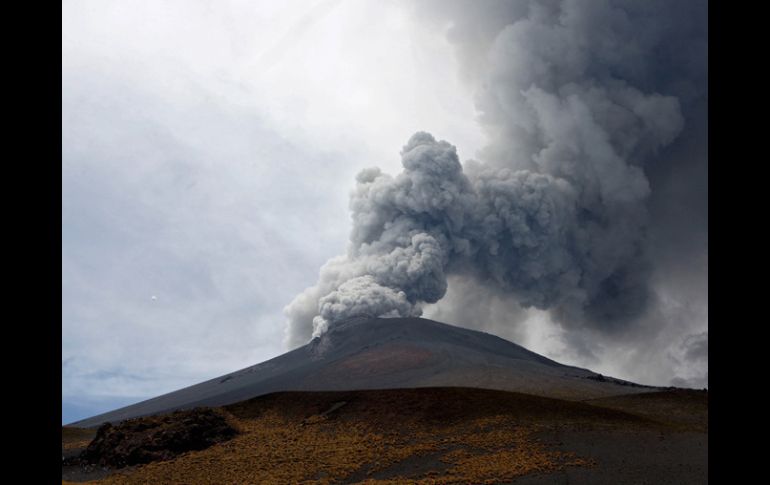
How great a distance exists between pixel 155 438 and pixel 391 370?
28597 mm

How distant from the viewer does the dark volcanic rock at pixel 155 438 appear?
106 feet

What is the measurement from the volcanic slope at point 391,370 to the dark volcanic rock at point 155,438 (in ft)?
57.5

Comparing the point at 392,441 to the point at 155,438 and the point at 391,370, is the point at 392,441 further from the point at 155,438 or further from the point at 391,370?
the point at 391,370

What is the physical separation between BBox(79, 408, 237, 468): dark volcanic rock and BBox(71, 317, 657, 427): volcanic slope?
57.5 ft

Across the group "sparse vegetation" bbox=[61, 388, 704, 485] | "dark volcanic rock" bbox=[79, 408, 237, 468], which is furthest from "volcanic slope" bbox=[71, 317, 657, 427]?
"dark volcanic rock" bbox=[79, 408, 237, 468]

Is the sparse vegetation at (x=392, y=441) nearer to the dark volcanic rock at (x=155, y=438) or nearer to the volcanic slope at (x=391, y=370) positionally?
the dark volcanic rock at (x=155, y=438)

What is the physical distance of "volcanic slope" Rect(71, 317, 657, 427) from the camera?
2099 inches

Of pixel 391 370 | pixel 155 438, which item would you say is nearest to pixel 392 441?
pixel 155 438
